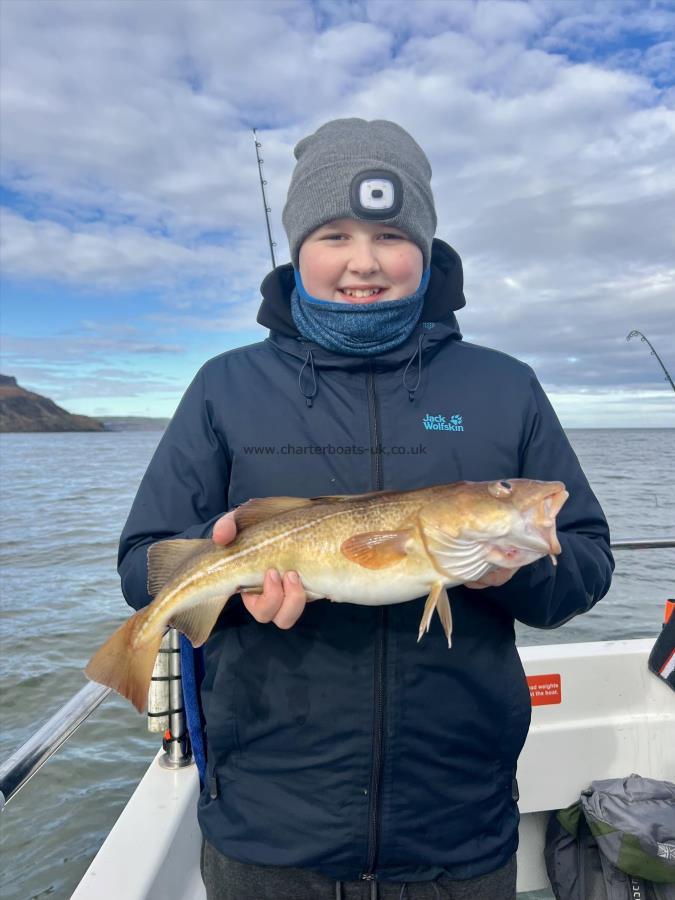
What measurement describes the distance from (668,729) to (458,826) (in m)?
2.91

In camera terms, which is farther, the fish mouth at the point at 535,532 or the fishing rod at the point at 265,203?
the fishing rod at the point at 265,203

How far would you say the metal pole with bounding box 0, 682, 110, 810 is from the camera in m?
2.31

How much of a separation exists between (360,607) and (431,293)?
132 cm

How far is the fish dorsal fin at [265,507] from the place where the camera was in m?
2.25

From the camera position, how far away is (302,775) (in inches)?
87.6

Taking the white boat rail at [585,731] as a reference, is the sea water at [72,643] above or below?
below

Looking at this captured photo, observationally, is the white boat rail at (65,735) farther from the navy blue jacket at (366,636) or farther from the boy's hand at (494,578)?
the boy's hand at (494,578)

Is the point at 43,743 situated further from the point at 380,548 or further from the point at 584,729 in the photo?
the point at 584,729

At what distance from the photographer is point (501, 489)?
6.88 ft

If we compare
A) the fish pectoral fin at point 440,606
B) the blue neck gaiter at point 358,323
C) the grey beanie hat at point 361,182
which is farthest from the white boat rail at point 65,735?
the grey beanie hat at point 361,182

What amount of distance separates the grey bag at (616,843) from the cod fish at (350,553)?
8.10 ft

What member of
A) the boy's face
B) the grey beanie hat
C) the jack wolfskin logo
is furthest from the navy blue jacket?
the grey beanie hat

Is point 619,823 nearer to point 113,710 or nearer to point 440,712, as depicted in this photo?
point 440,712

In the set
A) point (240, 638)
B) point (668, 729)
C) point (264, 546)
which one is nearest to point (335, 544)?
point (264, 546)
